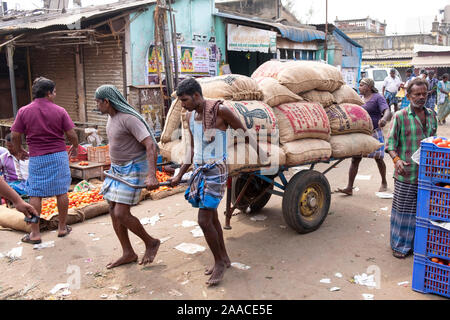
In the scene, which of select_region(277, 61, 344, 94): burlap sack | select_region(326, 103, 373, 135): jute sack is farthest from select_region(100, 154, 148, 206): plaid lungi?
select_region(326, 103, 373, 135): jute sack

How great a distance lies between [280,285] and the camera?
364cm

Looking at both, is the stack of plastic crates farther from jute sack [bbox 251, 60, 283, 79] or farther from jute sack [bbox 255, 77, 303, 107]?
jute sack [bbox 251, 60, 283, 79]

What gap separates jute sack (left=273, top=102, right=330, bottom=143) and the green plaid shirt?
0.94 meters

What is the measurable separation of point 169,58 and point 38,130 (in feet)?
13.9

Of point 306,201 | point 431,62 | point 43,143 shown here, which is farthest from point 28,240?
point 431,62

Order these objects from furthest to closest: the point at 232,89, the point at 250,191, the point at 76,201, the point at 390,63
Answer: the point at 390,63 < the point at 76,201 < the point at 250,191 < the point at 232,89

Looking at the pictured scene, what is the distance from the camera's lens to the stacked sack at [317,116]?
4.72 metres

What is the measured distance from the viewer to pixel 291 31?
12.1 meters

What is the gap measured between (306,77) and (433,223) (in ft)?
7.90

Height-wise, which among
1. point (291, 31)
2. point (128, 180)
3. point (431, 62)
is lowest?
point (128, 180)

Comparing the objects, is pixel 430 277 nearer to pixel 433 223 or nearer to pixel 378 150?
pixel 433 223

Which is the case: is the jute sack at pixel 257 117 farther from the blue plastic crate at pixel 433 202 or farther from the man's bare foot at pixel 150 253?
the blue plastic crate at pixel 433 202

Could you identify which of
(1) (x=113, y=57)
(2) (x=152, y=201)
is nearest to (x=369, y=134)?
(2) (x=152, y=201)
